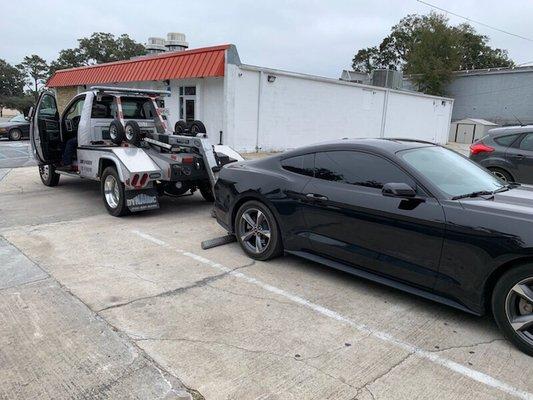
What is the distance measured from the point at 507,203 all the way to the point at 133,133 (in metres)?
6.01

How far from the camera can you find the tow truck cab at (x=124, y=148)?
7137mm

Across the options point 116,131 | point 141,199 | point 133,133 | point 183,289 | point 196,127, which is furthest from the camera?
point 196,127

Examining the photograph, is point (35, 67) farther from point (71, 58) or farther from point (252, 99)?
point (252, 99)

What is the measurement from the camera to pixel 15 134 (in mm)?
22750

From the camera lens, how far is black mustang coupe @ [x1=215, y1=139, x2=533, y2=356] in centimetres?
333

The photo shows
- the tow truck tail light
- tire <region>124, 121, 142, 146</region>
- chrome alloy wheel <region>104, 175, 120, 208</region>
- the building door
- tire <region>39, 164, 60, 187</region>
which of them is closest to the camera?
the tow truck tail light

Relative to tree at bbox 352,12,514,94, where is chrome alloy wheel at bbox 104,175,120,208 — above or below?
below

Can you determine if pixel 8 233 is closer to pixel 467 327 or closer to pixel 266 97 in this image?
pixel 467 327

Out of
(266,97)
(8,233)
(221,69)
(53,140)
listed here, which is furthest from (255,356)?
(266,97)

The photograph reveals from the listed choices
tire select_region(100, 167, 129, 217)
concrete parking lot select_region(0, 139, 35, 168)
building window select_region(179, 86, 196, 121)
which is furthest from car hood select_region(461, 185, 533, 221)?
building window select_region(179, 86, 196, 121)

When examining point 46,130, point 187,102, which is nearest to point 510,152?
point 46,130

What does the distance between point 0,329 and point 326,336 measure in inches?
102

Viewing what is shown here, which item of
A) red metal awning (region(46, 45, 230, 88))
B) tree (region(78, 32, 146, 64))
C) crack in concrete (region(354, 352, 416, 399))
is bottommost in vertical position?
crack in concrete (region(354, 352, 416, 399))

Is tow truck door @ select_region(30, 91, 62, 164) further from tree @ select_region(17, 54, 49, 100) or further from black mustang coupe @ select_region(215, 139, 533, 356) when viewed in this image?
tree @ select_region(17, 54, 49, 100)
